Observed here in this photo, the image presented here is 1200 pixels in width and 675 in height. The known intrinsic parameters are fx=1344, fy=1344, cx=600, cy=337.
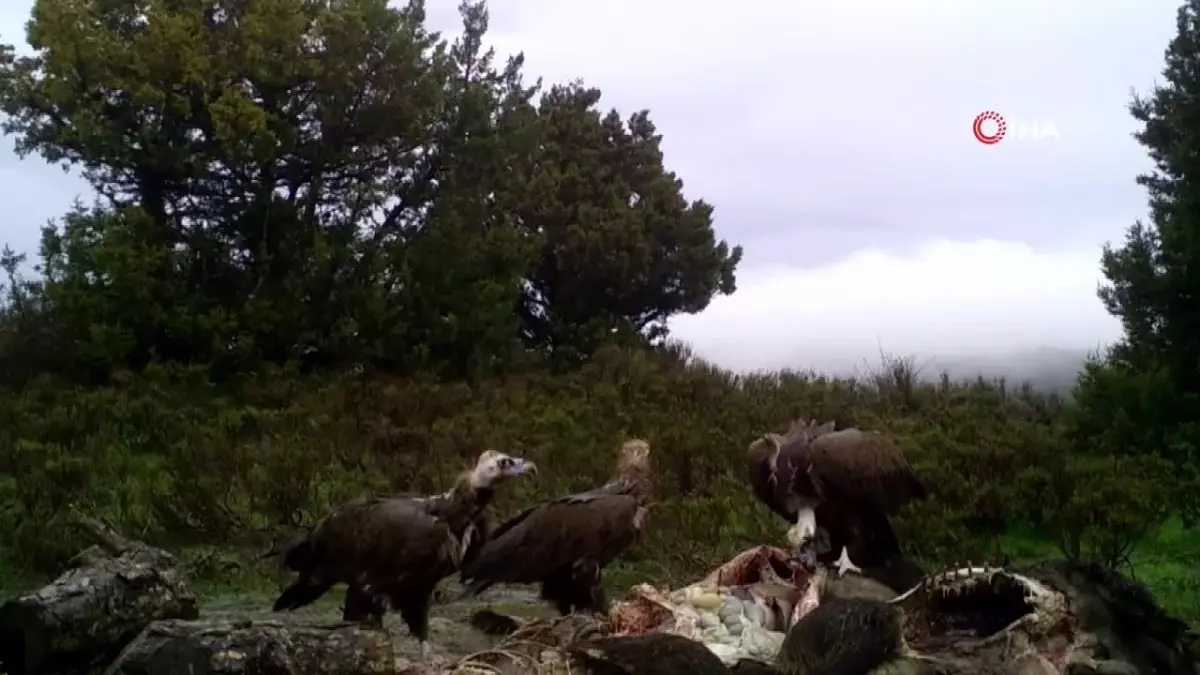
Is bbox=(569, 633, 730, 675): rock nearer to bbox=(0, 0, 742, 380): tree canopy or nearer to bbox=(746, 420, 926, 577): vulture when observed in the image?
bbox=(746, 420, 926, 577): vulture

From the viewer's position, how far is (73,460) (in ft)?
39.9

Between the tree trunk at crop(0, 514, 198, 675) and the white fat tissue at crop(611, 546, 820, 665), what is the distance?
217cm

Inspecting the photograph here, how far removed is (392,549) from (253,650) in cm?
116

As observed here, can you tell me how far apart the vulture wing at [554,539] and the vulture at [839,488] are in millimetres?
877

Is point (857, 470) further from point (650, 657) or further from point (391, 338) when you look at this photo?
point (391, 338)

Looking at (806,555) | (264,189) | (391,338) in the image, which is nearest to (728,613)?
(806,555)

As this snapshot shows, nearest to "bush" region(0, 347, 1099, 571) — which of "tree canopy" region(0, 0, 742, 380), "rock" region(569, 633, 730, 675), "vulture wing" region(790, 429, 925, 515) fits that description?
"tree canopy" region(0, 0, 742, 380)

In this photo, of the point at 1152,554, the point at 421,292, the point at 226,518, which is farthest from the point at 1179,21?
the point at 226,518

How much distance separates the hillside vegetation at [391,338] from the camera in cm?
1084

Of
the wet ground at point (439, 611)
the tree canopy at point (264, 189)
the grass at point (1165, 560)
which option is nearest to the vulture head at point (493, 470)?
the wet ground at point (439, 611)

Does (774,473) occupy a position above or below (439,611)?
above

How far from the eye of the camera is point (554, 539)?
683cm

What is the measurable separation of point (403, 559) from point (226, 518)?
4775 mm

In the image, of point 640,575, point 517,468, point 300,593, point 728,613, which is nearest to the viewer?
point 728,613
